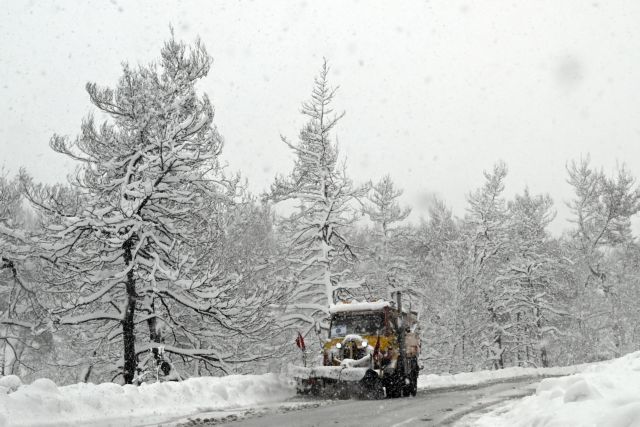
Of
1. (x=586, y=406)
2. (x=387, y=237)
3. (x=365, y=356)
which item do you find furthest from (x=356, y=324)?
(x=387, y=237)

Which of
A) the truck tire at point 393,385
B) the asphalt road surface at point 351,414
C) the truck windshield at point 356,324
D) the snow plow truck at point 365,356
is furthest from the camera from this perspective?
the truck windshield at point 356,324

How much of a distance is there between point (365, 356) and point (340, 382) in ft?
2.89

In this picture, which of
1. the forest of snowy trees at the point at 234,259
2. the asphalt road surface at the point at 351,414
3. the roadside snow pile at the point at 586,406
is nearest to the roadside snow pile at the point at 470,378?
the forest of snowy trees at the point at 234,259

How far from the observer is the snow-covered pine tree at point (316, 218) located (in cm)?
2603

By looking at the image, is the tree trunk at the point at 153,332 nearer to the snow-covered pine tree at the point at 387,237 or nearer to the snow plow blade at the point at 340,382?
the snow plow blade at the point at 340,382

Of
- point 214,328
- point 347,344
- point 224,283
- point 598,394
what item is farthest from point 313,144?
point 598,394

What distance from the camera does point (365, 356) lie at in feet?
47.6

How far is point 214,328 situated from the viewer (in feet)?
70.1

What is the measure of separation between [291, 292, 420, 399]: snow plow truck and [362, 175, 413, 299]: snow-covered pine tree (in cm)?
1539

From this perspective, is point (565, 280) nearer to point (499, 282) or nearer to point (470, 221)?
point (499, 282)

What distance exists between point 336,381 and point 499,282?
1009 inches

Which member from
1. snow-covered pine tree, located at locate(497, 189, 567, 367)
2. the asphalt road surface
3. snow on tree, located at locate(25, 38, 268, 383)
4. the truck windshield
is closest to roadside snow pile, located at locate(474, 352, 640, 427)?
the asphalt road surface

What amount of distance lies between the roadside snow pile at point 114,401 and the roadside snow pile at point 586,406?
5.06 metres

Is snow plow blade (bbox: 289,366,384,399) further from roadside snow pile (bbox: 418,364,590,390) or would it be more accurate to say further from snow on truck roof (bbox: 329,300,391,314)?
roadside snow pile (bbox: 418,364,590,390)
